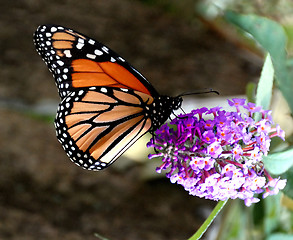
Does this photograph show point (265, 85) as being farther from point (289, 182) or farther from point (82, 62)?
point (82, 62)

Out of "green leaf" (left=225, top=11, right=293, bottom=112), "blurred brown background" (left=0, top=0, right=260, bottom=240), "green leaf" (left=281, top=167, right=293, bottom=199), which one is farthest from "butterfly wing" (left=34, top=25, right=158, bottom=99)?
"blurred brown background" (left=0, top=0, right=260, bottom=240)

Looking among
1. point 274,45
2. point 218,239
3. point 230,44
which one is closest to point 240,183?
point 274,45

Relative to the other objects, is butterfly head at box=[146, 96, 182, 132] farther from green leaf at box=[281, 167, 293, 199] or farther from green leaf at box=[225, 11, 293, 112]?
green leaf at box=[281, 167, 293, 199]

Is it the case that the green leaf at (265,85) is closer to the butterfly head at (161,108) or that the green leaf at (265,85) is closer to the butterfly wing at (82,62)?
the butterfly head at (161,108)

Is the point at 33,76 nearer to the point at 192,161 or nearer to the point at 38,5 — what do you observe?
the point at 38,5

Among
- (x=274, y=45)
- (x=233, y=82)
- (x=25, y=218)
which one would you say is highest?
(x=233, y=82)

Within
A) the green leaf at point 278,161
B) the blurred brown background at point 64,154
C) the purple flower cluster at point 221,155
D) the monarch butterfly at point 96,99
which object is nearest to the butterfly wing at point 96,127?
the monarch butterfly at point 96,99

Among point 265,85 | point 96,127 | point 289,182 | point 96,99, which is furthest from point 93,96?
point 289,182
